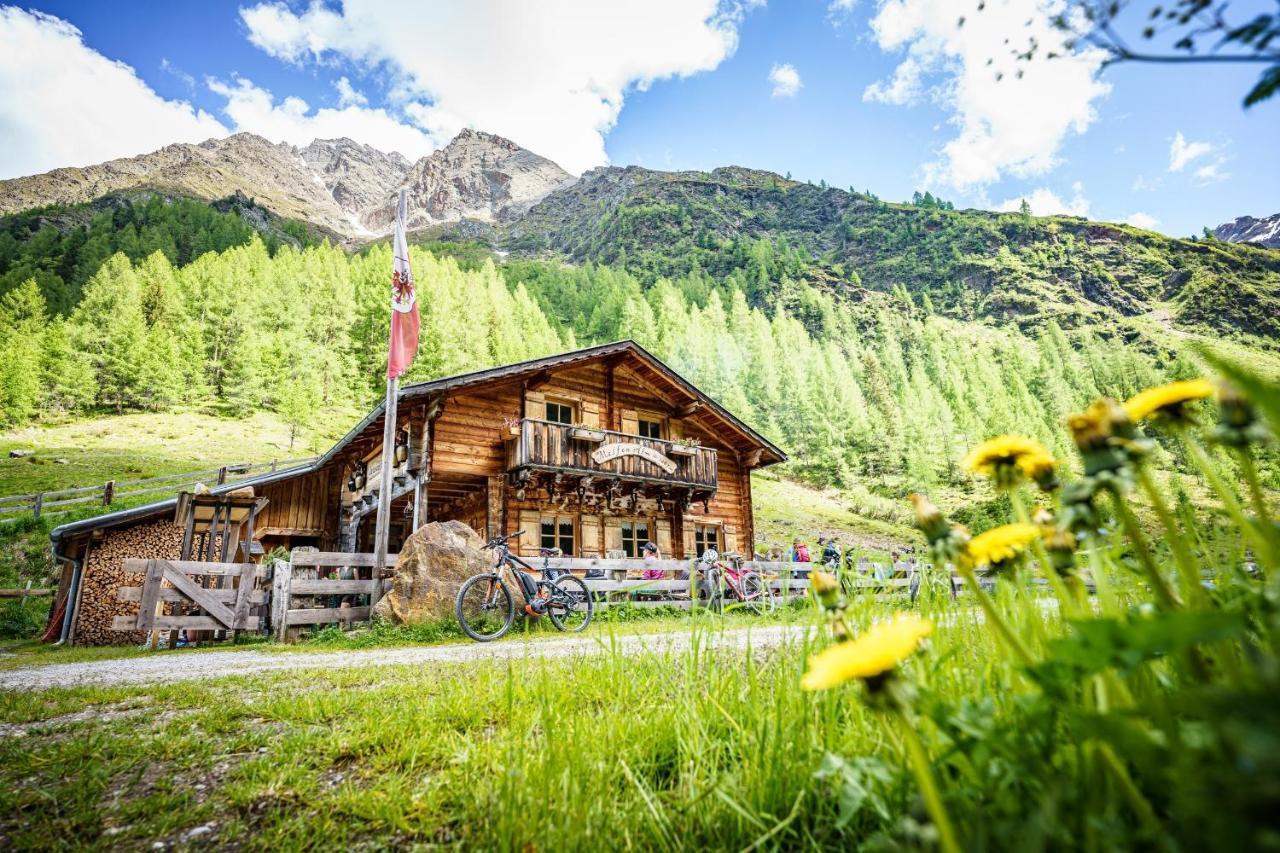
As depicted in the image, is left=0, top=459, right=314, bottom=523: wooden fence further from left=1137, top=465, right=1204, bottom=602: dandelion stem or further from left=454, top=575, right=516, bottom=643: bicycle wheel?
left=1137, top=465, right=1204, bottom=602: dandelion stem

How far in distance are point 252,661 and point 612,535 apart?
1208 cm

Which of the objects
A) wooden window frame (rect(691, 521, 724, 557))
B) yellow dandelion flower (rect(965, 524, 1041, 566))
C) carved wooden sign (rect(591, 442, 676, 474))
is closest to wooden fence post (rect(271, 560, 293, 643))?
carved wooden sign (rect(591, 442, 676, 474))

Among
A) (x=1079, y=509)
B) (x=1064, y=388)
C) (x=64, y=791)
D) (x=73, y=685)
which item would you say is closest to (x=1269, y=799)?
(x=1079, y=509)

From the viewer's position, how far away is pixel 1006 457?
3.92 feet

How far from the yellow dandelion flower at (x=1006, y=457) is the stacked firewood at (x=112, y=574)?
1749 centimetres

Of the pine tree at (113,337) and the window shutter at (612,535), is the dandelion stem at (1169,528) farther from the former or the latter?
the pine tree at (113,337)

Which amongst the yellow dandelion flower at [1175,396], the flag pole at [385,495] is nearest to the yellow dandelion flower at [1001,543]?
the yellow dandelion flower at [1175,396]

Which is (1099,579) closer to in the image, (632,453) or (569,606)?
(569,606)

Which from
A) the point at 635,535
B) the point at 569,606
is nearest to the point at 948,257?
the point at 635,535

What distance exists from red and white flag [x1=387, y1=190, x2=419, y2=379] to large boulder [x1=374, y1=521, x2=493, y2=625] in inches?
165

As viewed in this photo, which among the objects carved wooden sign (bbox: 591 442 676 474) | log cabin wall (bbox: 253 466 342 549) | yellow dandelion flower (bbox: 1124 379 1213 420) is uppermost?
carved wooden sign (bbox: 591 442 676 474)

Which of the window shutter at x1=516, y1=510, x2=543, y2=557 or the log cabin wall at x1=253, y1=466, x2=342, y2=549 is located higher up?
the log cabin wall at x1=253, y1=466, x2=342, y2=549

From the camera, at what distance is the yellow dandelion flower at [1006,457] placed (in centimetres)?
116

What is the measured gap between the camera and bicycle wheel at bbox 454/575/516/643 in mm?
9516
